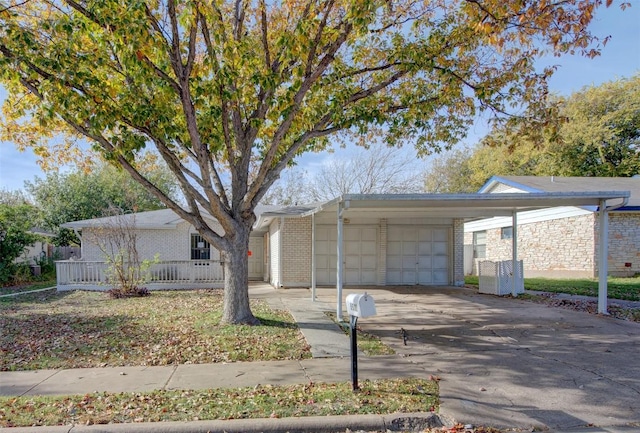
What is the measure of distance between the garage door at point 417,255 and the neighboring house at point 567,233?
4.65 metres

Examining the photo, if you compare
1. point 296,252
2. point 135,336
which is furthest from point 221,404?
point 296,252

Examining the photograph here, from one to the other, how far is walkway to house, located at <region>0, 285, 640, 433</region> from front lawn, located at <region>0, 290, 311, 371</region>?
0.45m

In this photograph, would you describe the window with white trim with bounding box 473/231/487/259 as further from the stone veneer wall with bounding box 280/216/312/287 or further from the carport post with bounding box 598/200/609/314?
the carport post with bounding box 598/200/609/314

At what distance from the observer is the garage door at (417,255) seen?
→ 1797 centimetres

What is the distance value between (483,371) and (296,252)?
1119 centimetres

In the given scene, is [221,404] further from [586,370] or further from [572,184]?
[572,184]

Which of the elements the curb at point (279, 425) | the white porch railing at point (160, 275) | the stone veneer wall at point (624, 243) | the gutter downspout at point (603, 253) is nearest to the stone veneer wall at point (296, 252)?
the white porch railing at point (160, 275)

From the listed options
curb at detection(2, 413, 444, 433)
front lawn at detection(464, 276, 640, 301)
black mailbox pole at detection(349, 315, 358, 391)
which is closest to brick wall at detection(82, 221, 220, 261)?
front lawn at detection(464, 276, 640, 301)

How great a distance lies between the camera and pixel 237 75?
8562mm

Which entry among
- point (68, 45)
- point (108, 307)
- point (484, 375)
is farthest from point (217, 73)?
point (108, 307)

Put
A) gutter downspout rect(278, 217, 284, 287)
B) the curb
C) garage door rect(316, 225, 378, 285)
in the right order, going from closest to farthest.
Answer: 1. the curb
2. gutter downspout rect(278, 217, 284, 287)
3. garage door rect(316, 225, 378, 285)

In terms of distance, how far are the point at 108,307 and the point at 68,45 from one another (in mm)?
7201

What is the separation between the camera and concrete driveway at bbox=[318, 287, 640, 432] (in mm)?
4938

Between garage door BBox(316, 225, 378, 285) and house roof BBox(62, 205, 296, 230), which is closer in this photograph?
house roof BBox(62, 205, 296, 230)
